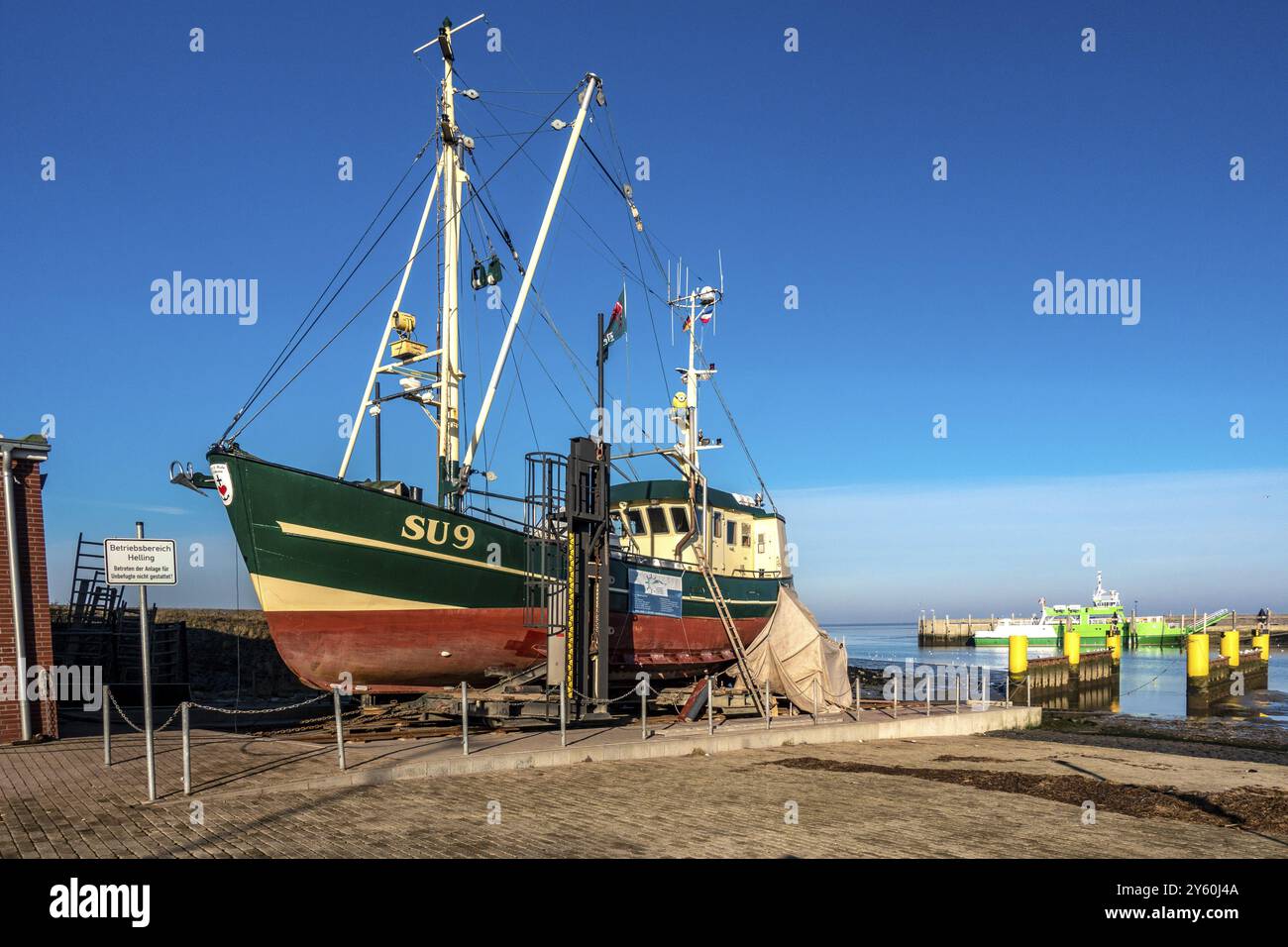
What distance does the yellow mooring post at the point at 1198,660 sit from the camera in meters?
36.2

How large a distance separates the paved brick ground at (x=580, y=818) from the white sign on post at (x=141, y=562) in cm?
226

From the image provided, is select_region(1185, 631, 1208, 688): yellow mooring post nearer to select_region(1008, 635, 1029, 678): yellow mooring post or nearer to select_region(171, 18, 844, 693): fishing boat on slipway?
select_region(1008, 635, 1029, 678): yellow mooring post

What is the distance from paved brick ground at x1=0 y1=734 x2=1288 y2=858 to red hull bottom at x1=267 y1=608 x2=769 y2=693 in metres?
4.45

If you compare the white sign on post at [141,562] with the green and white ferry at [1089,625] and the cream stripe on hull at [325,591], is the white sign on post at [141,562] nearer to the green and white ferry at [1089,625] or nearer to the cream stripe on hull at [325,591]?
the cream stripe on hull at [325,591]

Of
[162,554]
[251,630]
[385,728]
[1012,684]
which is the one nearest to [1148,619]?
[1012,684]

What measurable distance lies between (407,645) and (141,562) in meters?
9.48

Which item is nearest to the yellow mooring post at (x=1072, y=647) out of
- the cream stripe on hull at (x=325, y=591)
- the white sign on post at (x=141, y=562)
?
the cream stripe on hull at (x=325, y=591)

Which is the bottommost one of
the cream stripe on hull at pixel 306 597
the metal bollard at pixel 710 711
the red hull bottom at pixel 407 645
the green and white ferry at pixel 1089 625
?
the green and white ferry at pixel 1089 625

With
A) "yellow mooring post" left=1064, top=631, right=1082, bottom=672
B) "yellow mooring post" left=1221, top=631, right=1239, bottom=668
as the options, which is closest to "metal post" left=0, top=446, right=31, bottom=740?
"yellow mooring post" left=1064, top=631, right=1082, bottom=672

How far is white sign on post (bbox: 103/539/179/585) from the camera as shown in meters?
9.55

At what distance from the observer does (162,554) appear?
9.87 meters

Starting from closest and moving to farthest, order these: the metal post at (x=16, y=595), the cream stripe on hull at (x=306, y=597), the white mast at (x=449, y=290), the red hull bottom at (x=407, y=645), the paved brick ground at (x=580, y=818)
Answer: the paved brick ground at (x=580, y=818) → the metal post at (x=16, y=595) → the cream stripe on hull at (x=306, y=597) → the red hull bottom at (x=407, y=645) → the white mast at (x=449, y=290)

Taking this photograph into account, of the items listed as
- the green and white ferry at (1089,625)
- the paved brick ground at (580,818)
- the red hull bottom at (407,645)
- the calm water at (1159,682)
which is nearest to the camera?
the paved brick ground at (580,818)
